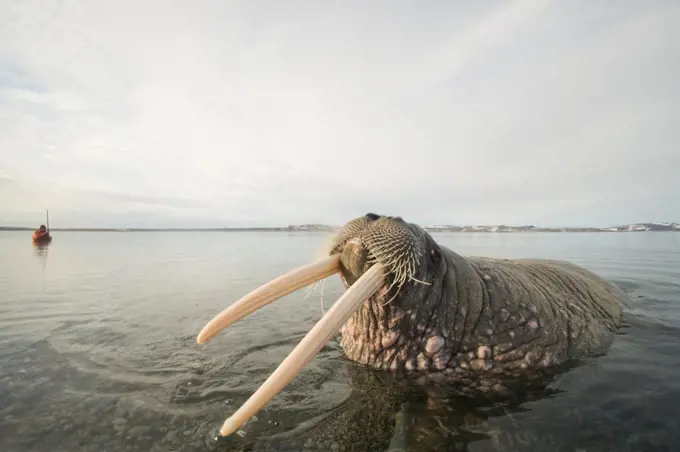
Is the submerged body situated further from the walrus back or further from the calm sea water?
the calm sea water

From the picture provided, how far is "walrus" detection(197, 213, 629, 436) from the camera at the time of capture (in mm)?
3234

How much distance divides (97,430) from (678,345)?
6370 mm

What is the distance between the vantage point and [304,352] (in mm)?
2250

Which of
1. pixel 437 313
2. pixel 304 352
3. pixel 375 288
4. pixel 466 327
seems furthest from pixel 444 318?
pixel 304 352

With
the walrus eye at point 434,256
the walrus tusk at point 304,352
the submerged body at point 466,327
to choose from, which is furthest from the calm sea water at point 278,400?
the walrus eye at point 434,256

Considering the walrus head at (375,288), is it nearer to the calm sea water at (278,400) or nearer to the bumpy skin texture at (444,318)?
the bumpy skin texture at (444,318)

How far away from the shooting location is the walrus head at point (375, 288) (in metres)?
2.59

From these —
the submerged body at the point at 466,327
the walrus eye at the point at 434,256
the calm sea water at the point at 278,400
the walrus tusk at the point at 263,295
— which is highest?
the walrus eye at the point at 434,256

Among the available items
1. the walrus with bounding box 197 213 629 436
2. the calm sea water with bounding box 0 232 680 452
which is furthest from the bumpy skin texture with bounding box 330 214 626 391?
the calm sea water with bounding box 0 232 680 452

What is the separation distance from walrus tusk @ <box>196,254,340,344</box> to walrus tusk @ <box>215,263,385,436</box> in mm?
384

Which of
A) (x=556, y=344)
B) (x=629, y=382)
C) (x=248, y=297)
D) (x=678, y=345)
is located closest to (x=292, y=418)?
(x=248, y=297)

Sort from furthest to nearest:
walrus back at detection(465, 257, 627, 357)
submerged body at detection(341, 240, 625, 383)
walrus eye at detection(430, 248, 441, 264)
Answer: walrus back at detection(465, 257, 627, 357) → walrus eye at detection(430, 248, 441, 264) → submerged body at detection(341, 240, 625, 383)

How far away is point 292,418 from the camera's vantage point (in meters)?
2.94

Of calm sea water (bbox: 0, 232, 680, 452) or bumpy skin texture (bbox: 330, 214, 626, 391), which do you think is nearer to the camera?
calm sea water (bbox: 0, 232, 680, 452)
